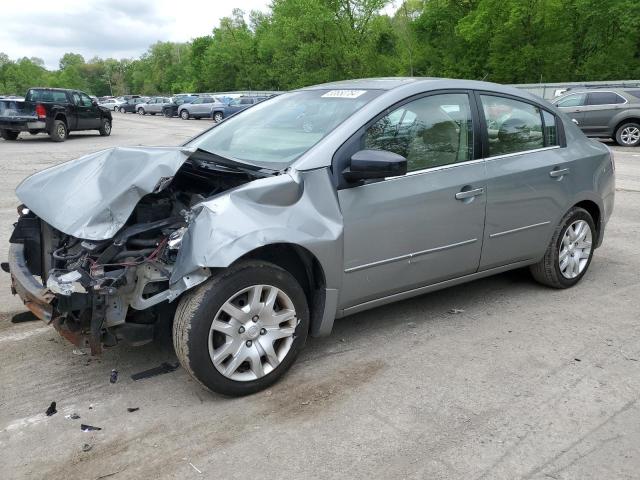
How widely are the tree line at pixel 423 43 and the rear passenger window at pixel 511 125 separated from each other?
1913 cm

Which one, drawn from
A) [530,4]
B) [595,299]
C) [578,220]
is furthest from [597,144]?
[530,4]

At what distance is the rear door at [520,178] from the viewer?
4.23 meters

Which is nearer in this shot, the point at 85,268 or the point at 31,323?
the point at 85,268

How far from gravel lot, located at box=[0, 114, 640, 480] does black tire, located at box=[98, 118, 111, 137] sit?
809 inches

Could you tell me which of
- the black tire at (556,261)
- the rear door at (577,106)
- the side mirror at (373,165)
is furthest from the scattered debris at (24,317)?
the rear door at (577,106)

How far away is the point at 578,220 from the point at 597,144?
76 cm

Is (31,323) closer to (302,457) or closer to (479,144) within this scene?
(302,457)

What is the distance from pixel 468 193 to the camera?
158 inches

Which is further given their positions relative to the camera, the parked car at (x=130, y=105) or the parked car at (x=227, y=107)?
the parked car at (x=130, y=105)

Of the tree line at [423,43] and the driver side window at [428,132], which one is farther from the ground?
the tree line at [423,43]

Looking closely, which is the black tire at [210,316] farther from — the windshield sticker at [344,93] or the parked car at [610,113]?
the parked car at [610,113]

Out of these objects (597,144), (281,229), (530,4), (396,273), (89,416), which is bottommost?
(89,416)

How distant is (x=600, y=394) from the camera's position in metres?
3.27

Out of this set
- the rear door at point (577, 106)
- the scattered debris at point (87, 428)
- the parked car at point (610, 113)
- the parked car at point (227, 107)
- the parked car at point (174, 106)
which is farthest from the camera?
the parked car at point (174, 106)
